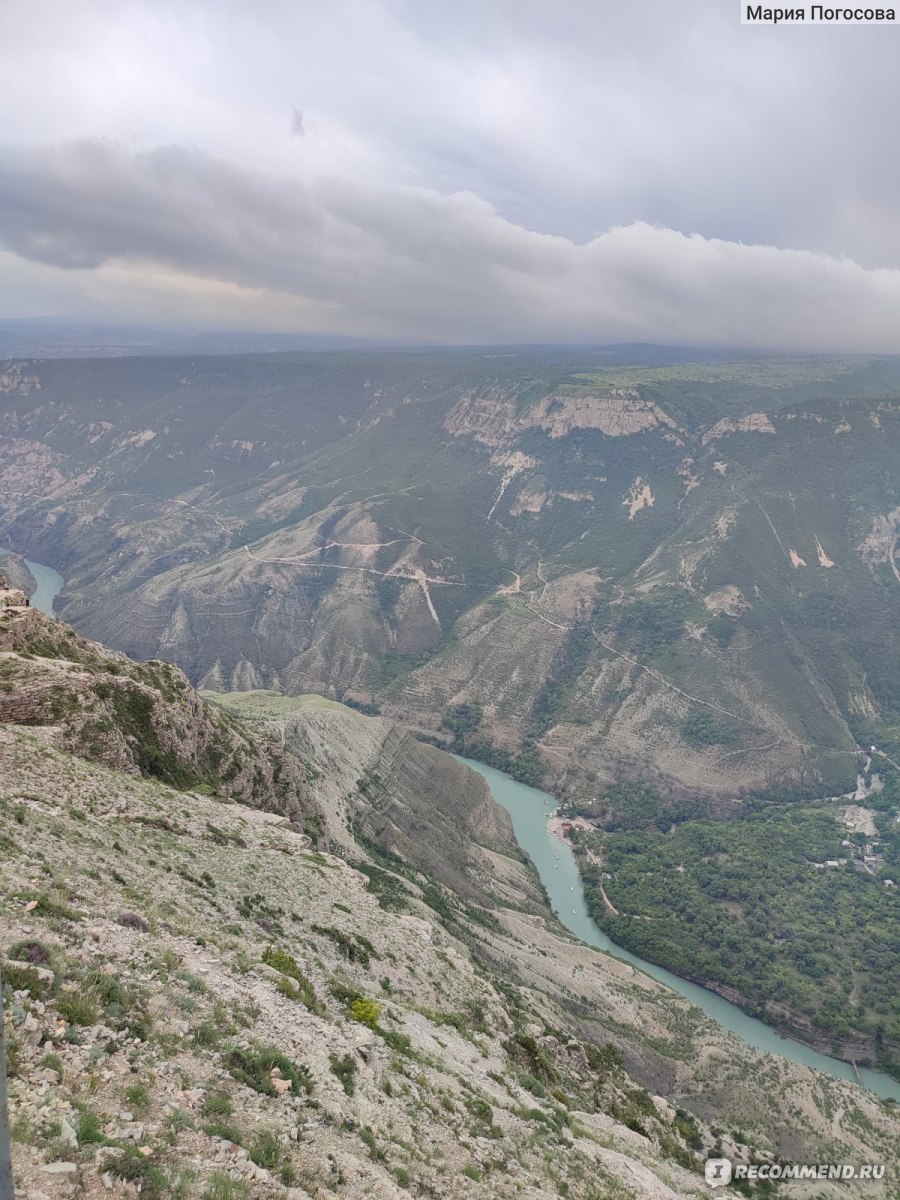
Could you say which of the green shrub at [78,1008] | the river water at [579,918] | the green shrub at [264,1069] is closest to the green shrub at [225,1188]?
the green shrub at [264,1069]

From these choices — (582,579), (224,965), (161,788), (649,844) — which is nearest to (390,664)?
(582,579)

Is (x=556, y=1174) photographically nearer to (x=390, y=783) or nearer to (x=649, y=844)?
(x=390, y=783)

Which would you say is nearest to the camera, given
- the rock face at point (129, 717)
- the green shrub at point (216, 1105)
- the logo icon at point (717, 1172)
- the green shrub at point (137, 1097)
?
the green shrub at point (137, 1097)

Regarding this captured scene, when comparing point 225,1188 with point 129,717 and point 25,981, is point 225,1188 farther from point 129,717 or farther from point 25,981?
point 129,717

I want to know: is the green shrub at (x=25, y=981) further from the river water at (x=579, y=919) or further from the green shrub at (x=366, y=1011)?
the river water at (x=579, y=919)

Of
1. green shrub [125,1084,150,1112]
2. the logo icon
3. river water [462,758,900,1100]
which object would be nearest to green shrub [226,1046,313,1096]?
green shrub [125,1084,150,1112]
